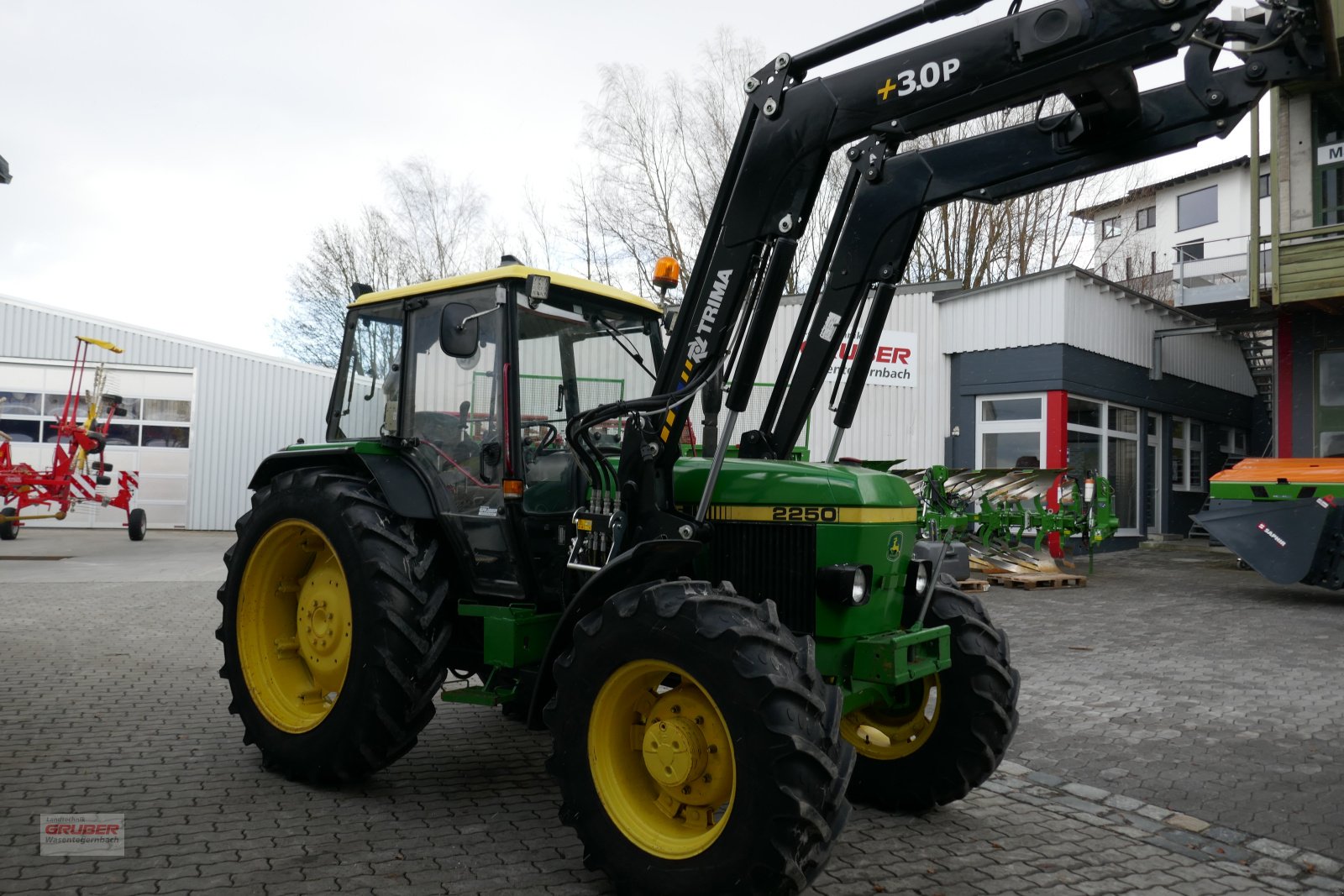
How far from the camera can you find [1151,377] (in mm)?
18750

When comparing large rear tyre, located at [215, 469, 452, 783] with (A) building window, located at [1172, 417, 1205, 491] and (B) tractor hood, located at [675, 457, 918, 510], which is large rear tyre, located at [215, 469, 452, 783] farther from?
(A) building window, located at [1172, 417, 1205, 491]

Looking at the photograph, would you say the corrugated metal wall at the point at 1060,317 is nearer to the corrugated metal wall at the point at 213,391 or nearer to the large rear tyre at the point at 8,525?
the corrugated metal wall at the point at 213,391

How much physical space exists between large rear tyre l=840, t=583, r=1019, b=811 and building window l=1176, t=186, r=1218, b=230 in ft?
129

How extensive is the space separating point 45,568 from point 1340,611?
51.1 feet

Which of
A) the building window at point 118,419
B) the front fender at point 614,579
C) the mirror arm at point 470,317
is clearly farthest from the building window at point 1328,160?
the building window at point 118,419

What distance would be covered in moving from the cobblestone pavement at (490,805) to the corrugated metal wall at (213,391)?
43.5ft

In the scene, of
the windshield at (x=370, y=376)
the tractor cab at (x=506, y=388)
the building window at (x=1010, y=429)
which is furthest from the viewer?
the building window at (x=1010, y=429)

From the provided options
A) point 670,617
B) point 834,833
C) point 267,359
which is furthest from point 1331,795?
point 267,359

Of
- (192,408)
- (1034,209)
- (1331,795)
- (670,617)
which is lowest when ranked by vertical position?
(1331,795)

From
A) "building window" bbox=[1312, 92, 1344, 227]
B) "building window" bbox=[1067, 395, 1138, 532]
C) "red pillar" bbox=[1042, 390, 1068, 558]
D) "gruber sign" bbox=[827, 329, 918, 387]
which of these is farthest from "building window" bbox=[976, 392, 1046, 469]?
"building window" bbox=[1312, 92, 1344, 227]

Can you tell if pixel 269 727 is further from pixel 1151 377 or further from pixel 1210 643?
pixel 1151 377

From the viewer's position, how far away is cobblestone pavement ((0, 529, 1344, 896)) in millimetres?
3453

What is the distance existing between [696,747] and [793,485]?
3.43 ft

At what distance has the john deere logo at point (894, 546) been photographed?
3.82 m
